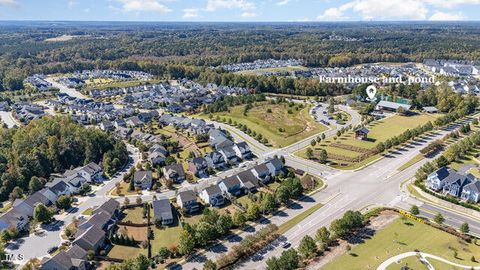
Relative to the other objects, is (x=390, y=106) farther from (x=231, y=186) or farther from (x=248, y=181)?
(x=231, y=186)

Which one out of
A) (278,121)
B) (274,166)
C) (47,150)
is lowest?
(274,166)

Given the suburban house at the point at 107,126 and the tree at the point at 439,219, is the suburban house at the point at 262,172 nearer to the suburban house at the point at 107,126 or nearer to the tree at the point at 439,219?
the tree at the point at 439,219

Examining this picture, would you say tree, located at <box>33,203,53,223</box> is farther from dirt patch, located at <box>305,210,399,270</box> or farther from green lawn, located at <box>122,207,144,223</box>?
dirt patch, located at <box>305,210,399,270</box>

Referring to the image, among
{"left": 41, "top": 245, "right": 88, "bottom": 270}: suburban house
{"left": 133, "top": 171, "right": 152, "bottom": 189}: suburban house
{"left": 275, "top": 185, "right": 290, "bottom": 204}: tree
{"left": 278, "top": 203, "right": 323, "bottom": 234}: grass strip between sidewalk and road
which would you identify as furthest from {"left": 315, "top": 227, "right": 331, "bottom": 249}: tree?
{"left": 133, "top": 171, "right": 152, "bottom": 189}: suburban house

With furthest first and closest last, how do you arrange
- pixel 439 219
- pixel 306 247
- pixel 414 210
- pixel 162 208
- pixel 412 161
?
1. pixel 412 161
2. pixel 162 208
3. pixel 414 210
4. pixel 439 219
5. pixel 306 247

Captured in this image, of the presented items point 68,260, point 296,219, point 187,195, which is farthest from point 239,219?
point 68,260

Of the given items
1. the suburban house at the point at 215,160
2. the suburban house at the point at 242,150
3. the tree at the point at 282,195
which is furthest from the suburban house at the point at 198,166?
the tree at the point at 282,195

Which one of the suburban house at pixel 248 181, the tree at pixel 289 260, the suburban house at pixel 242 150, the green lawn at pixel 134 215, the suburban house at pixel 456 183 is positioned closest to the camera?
the tree at pixel 289 260
